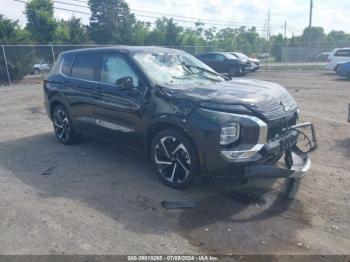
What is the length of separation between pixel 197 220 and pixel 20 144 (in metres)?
4.79

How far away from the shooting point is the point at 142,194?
459cm

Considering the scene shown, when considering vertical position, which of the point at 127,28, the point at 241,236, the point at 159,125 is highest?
the point at 127,28

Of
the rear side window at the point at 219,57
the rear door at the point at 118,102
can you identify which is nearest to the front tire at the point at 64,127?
the rear door at the point at 118,102

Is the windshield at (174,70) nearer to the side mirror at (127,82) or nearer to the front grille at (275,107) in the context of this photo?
the side mirror at (127,82)

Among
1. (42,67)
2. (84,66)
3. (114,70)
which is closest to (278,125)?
(114,70)

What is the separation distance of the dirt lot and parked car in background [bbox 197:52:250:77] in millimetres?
16091

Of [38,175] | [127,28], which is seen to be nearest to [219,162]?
[38,175]

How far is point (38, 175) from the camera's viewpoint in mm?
5359

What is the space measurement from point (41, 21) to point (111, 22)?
15997 millimetres

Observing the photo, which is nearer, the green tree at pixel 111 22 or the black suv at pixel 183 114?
the black suv at pixel 183 114

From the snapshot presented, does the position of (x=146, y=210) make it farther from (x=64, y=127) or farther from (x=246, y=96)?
(x=64, y=127)

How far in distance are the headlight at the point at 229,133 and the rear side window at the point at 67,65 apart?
3.68 meters

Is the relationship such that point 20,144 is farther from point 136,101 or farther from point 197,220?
point 197,220

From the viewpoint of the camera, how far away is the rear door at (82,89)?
230 inches
